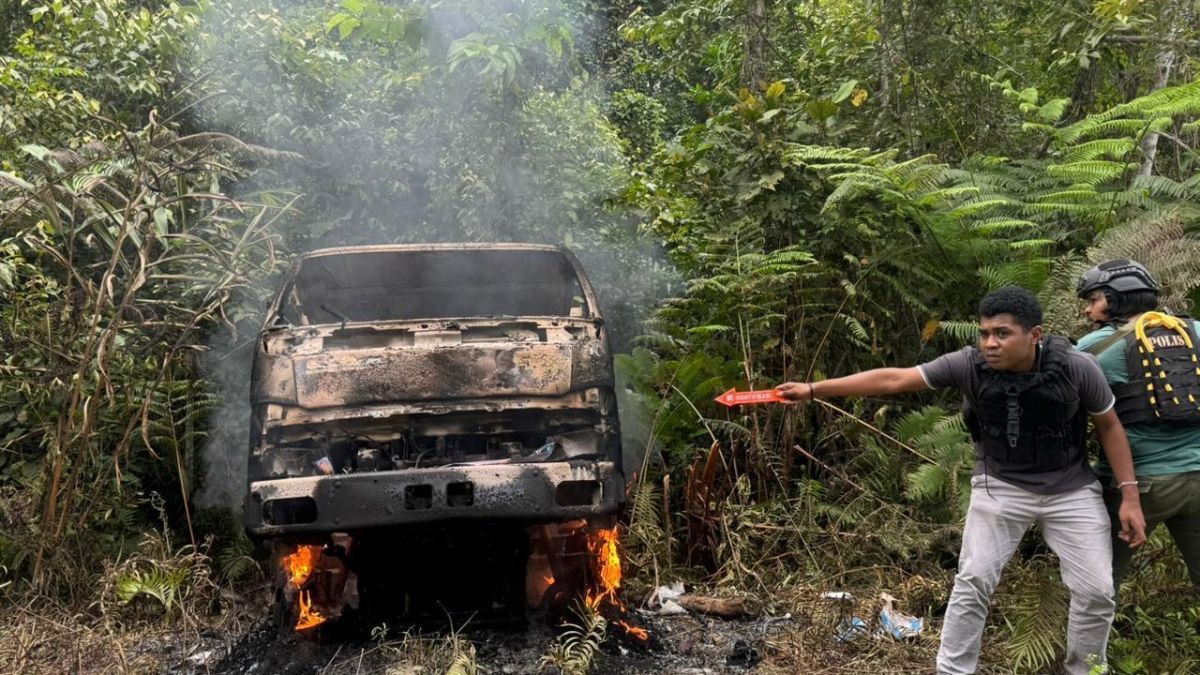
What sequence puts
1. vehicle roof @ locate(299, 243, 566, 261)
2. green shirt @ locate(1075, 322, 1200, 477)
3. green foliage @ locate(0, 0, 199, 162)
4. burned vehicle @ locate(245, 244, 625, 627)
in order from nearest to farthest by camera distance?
green shirt @ locate(1075, 322, 1200, 477)
burned vehicle @ locate(245, 244, 625, 627)
vehicle roof @ locate(299, 243, 566, 261)
green foliage @ locate(0, 0, 199, 162)

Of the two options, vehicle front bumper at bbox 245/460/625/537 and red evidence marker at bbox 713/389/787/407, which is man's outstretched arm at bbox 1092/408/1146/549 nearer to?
A: red evidence marker at bbox 713/389/787/407

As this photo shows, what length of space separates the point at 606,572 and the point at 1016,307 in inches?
92.6

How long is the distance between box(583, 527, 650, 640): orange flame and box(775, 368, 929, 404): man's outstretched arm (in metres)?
1.29

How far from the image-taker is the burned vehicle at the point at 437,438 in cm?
404

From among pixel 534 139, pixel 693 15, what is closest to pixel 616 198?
pixel 534 139

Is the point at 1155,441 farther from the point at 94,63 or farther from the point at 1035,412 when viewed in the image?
the point at 94,63

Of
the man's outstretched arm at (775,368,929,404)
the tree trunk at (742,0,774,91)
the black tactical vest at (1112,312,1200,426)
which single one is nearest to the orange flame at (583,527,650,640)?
the man's outstretched arm at (775,368,929,404)

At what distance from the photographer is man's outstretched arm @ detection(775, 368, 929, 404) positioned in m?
3.47

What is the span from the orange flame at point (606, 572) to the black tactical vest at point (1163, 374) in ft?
7.51

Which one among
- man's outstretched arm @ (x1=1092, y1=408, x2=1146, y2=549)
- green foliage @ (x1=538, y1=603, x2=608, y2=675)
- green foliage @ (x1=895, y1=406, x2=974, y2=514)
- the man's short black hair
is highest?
the man's short black hair

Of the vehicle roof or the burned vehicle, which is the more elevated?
the vehicle roof

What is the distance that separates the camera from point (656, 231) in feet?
24.5

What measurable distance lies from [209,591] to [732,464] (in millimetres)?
3299

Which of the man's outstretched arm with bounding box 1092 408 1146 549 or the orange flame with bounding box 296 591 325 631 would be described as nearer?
the man's outstretched arm with bounding box 1092 408 1146 549
